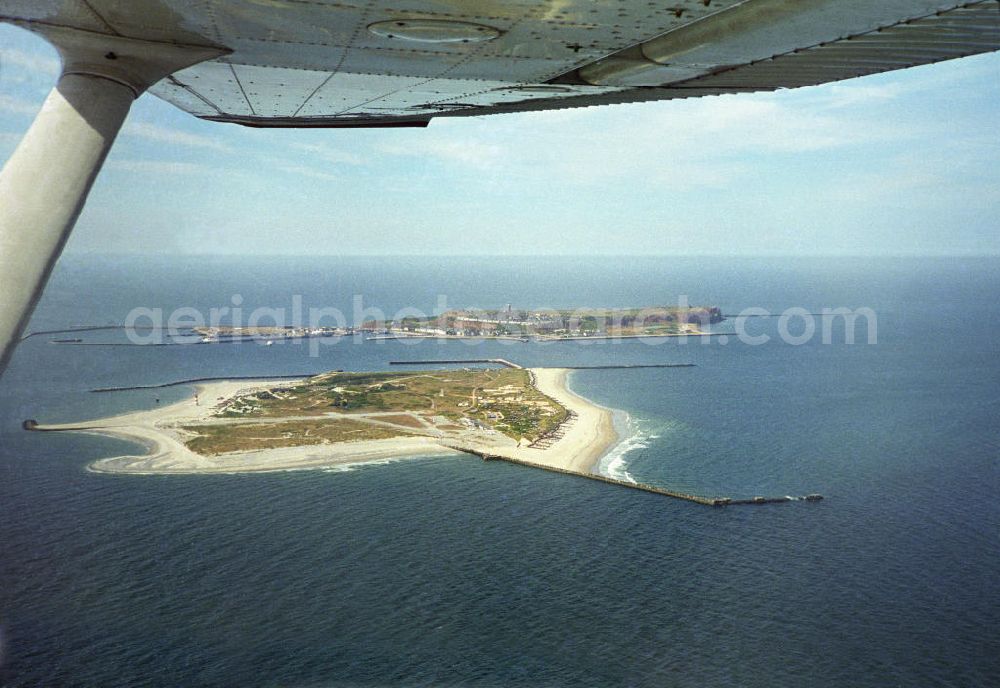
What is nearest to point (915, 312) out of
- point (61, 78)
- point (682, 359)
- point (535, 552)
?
point (682, 359)

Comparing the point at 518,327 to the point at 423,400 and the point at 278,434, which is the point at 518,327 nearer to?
the point at 423,400

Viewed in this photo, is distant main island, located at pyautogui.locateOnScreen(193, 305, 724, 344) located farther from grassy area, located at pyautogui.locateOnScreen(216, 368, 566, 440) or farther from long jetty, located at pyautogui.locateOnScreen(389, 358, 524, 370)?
grassy area, located at pyautogui.locateOnScreen(216, 368, 566, 440)

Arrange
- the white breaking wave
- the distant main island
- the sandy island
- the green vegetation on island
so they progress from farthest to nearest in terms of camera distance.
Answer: the distant main island < the green vegetation on island < the sandy island < the white breaking wave

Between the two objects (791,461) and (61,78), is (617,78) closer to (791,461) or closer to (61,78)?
(61,78)

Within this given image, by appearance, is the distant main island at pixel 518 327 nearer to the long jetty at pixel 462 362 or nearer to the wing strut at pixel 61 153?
the long jetty at pixel 462 362

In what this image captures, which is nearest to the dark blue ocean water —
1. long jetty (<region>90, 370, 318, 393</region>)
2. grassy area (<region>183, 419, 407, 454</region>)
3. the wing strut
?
long jetty (<region>90, 370, 318, 393</region>)

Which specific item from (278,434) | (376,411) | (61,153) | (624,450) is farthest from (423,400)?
(61,153)

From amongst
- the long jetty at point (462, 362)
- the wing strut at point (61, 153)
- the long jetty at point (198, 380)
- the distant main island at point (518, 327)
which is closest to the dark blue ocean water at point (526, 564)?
the long jetty at point (198, 380)
